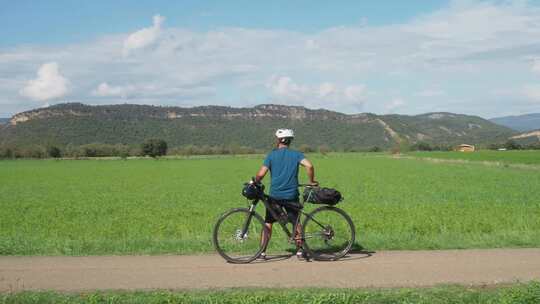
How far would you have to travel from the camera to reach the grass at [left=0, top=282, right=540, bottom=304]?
233 inches

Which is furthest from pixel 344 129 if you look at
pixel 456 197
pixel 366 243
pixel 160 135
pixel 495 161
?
pixel 366 243

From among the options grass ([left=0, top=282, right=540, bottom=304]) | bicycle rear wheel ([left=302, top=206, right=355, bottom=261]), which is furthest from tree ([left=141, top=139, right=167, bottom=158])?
grass ([left=0, top=282, right=540, bottom=304])

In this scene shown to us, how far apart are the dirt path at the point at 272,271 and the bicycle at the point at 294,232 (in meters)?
0.27

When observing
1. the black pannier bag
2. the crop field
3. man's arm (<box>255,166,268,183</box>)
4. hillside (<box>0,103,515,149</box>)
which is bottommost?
the crop field

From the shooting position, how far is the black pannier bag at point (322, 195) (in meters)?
8.55

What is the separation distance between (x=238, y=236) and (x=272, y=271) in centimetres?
134

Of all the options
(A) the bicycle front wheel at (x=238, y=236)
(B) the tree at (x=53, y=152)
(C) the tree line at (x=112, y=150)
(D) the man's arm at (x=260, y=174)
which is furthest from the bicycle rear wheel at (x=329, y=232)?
(B) the tree at (x=53, y=152)

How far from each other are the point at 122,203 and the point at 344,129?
540 feet

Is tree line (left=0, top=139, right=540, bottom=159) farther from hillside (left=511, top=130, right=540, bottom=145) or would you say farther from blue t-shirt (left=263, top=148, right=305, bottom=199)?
blue t-shirt (left=263, top=148, right=305, bottom=199)

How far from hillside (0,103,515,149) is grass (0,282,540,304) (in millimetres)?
138860

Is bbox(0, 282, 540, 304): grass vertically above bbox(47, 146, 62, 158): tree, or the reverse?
bbox(47, 146, 62, 158): tree

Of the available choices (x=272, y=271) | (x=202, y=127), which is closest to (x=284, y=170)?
(x=272, y=271)

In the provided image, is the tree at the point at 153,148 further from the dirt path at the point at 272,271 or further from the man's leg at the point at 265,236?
the dirt path at the point at 272,271

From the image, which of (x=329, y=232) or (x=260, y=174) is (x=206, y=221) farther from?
(x=260, y=174)
